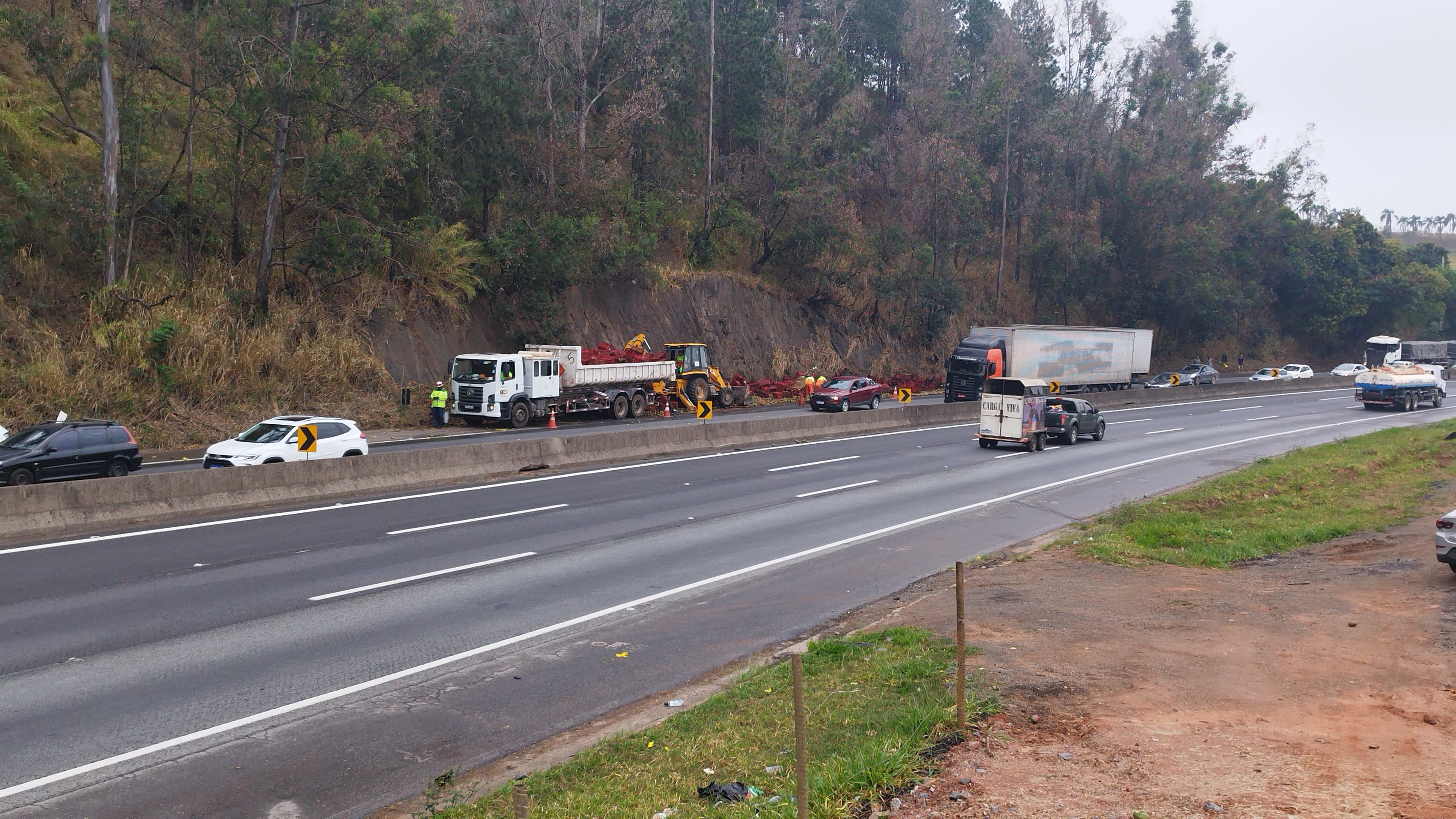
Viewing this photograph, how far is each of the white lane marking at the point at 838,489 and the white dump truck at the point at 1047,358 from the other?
22.7m

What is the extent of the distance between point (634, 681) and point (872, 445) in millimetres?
23118

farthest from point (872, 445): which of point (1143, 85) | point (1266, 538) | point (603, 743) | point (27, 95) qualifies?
point (1143, 85)

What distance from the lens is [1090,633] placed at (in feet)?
34.8

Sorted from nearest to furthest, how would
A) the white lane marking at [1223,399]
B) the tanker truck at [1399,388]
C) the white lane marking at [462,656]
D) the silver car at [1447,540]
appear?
1. the white lane marking at [462,656]
2. the silver car at [1447,540]
3. the tanker truck at [1399,388]
4. the white lane marking at [1223,399]

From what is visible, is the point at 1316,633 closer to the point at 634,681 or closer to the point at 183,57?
the point at 634,681

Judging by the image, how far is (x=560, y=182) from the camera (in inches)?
1834

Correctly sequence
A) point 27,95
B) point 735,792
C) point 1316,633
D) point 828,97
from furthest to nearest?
point 828,97, point 27,95, point 1316,633, point 735,792

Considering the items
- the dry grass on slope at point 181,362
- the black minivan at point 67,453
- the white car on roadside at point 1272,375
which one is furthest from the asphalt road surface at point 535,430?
the white car on roadside at point 1272,375

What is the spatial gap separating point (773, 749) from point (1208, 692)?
154 inches

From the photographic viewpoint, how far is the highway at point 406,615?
7.71 m

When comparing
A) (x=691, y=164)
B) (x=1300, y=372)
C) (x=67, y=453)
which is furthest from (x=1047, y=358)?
(x=67, y=453)

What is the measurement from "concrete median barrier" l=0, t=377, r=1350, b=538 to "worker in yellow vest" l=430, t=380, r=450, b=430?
6773mm

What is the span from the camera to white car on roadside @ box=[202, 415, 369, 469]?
21125mm

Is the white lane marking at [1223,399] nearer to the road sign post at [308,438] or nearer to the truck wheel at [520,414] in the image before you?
the truck wheel at [520,414]
